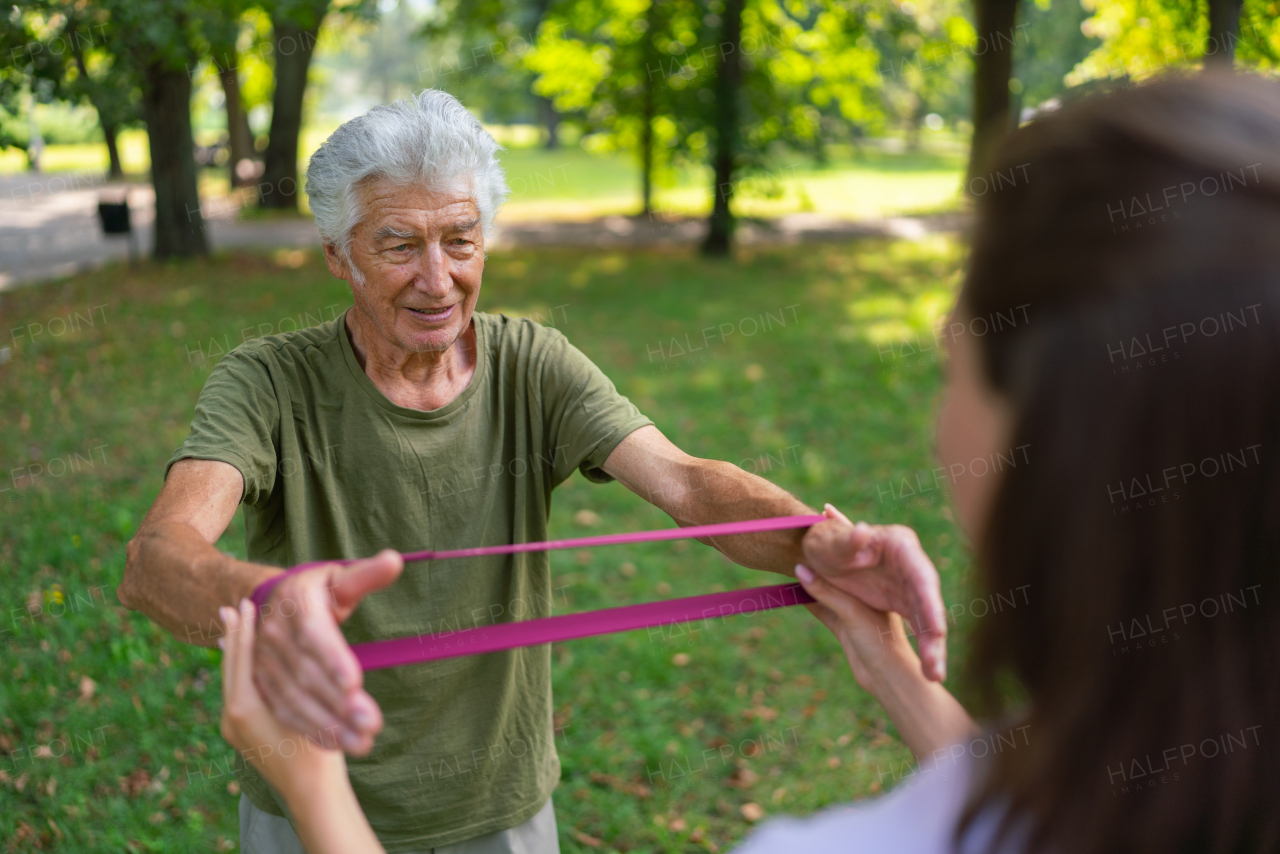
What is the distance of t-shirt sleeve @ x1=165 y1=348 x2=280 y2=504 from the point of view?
1.96 m

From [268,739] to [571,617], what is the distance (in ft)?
1.82

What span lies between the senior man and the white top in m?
0.96

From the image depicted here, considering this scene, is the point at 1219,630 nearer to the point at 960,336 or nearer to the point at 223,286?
the point at 960,336

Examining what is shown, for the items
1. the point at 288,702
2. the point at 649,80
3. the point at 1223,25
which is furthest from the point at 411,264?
the point at 649,80

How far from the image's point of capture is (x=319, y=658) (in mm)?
1182

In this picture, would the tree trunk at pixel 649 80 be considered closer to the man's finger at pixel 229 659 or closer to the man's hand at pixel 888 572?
the man's hand at pixel 888 572

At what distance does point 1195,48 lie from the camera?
923 cm

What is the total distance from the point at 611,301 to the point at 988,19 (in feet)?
19.6

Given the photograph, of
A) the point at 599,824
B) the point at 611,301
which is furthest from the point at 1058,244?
the point at 611,301

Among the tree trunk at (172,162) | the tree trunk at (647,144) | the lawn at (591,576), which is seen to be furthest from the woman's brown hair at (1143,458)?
the tree trunk at (647,144)

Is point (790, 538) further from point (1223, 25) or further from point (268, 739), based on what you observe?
point (1223, 25)

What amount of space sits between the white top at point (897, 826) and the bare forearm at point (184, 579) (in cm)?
88

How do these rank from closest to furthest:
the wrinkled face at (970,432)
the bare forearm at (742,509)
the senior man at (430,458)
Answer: the wrinkled face at (970,432) → the bare forearm at (742,509) → the senior man at (430,458)

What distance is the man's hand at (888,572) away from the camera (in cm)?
148
